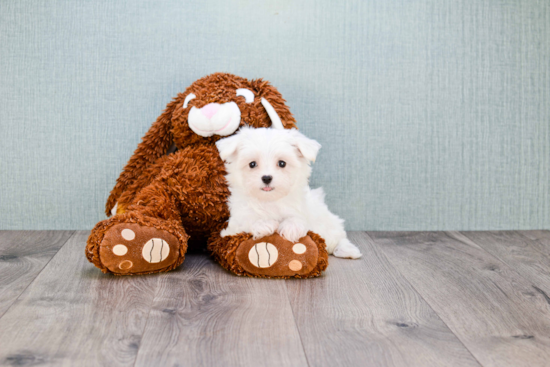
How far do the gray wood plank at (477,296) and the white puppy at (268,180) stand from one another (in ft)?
1.13

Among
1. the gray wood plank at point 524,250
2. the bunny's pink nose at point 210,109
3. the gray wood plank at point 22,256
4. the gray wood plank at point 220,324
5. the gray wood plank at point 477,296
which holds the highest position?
the bunny's pink nose at point 210,109

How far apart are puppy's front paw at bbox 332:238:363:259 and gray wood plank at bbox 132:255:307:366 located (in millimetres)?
296

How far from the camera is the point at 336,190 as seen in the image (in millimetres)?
1811

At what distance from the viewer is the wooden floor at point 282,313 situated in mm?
875

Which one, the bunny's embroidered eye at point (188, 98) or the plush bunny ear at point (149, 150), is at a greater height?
the bunny's embroidered eye at point (188, 98)

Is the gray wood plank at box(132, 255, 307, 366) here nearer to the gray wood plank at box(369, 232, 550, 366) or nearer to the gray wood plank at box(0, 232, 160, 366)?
the gray wood plank at box(0, 232, 160, 366)

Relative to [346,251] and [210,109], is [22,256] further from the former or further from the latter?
[346,251]

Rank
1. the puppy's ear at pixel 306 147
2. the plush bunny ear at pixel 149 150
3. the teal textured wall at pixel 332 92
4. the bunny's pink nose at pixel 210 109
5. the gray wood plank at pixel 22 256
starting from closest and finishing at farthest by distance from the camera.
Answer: the gray wood plank at pixel 22 256, the puppy's ear at pixel 306 147, the bunny's pink nose at pixel 210 109, the plush bunny ear at pixel 149 150, the teal textured wall at pixel 332 92

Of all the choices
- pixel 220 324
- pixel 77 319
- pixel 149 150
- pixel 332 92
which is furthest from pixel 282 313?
pixel 332 92

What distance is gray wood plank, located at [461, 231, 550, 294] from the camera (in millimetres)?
1349

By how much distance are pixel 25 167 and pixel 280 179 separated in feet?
3.24

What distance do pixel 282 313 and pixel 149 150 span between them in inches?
29.4

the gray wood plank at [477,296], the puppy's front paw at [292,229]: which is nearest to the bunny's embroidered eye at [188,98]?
the puppy's front paw at [292,229]

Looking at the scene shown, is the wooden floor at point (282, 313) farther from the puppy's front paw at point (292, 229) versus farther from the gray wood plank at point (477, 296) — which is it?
the puppy's front paw at point (292, 229)
